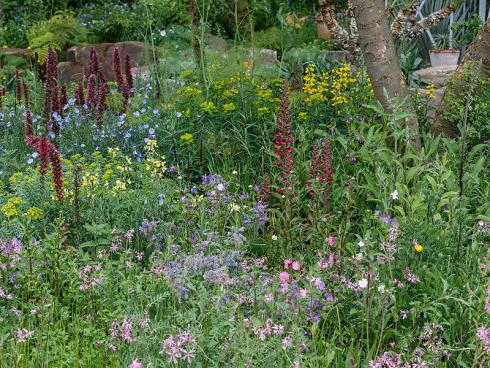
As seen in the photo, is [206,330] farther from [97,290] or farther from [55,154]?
[55,154]

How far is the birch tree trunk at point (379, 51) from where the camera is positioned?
554 centimetres

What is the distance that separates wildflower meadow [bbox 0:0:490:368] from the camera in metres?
3.04

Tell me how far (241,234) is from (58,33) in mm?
9647

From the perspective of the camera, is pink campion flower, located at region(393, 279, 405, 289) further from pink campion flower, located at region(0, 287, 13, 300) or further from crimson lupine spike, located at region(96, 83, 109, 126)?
crimson lupine spike, located at region(96, 83, 109, 126)

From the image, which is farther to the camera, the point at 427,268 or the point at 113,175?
the point at 113,175

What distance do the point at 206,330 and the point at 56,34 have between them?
1053 cm

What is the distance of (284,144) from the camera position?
4.48m

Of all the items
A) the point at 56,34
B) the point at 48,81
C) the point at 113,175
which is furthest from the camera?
the point at 56,34

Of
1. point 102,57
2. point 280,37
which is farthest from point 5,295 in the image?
point 280,37

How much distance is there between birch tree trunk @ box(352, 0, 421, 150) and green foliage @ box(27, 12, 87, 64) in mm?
7746

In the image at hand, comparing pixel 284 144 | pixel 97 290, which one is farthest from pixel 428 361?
pixel 284 144

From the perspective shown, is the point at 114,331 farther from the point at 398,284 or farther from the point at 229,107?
the point at 229,107

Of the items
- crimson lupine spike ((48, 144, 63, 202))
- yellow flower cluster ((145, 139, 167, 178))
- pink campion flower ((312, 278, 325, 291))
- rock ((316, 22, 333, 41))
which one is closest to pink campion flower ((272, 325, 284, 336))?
pink campion flower ((312, 278, 325, 291))

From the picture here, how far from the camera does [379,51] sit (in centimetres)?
559
